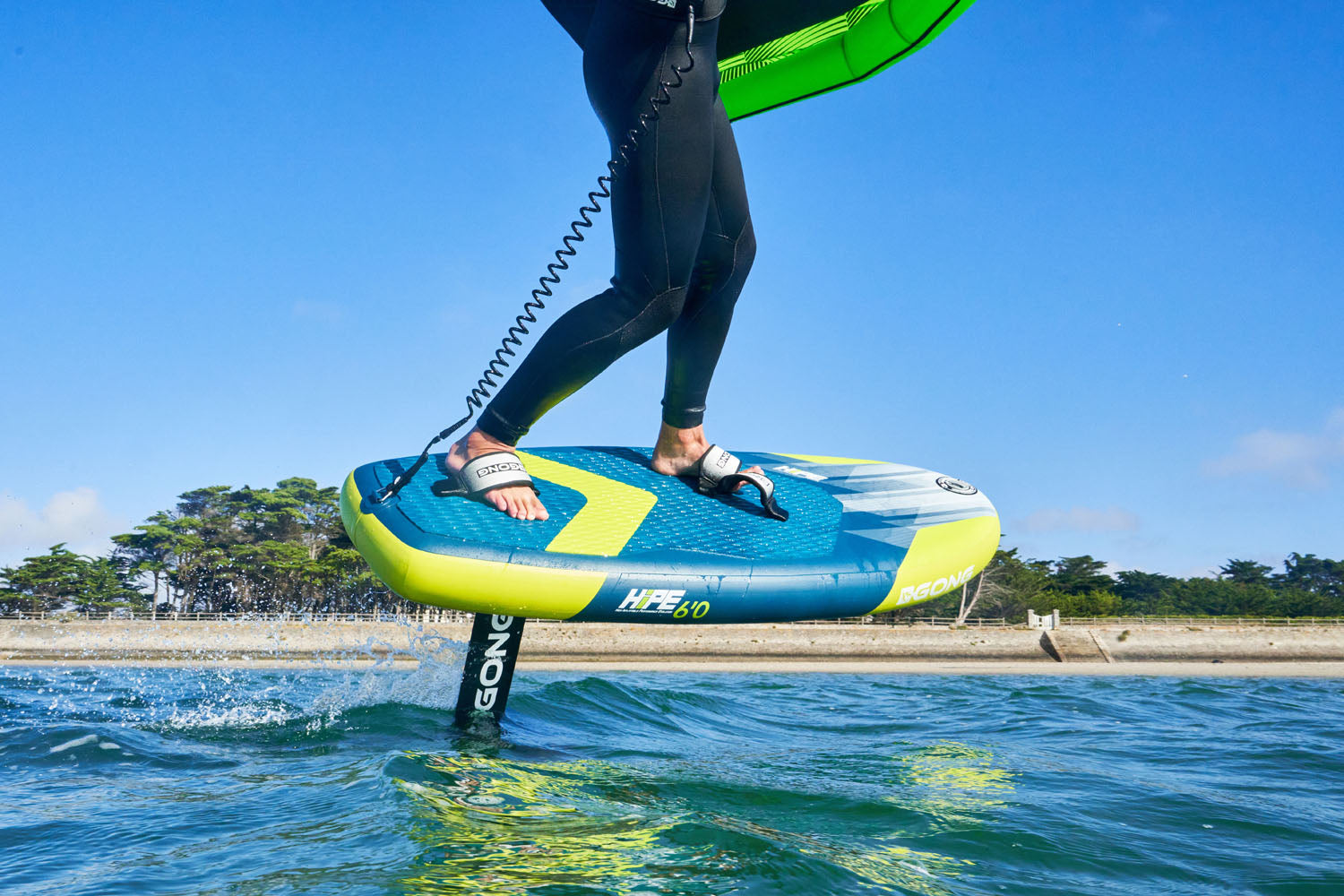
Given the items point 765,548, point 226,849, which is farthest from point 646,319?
point 226,849

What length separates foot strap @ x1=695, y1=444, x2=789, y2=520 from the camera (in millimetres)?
2541

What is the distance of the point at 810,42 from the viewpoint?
8.23ft

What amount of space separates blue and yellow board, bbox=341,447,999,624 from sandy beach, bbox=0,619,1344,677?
14.7 m

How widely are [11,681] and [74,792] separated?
11.1ft

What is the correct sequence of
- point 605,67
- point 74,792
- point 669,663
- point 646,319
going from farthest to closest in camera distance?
point 669,663 < point 646,319 < point 605,67 < point 74,792

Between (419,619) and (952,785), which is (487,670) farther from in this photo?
(419,619)

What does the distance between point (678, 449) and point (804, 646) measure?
57.3 ft

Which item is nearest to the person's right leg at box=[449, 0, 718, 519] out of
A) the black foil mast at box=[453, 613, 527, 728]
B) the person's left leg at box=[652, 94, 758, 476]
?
the person's left leg at box=[652, 94, 758, 476]

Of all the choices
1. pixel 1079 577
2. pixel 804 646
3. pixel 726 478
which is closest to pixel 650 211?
pixel 726 478

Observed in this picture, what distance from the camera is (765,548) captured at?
232 centimetres

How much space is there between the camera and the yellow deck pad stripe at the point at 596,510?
212 centimetres

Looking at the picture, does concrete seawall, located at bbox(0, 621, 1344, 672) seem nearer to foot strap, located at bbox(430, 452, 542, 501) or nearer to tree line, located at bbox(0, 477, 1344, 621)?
tree line, located at bbox(0, 477, 1344, 621)

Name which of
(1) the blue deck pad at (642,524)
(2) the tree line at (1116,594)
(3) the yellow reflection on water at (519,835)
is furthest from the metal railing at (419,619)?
(3) the yellow reflection on water at (519,835)

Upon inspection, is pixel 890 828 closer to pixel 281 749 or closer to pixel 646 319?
pixel 646 319
